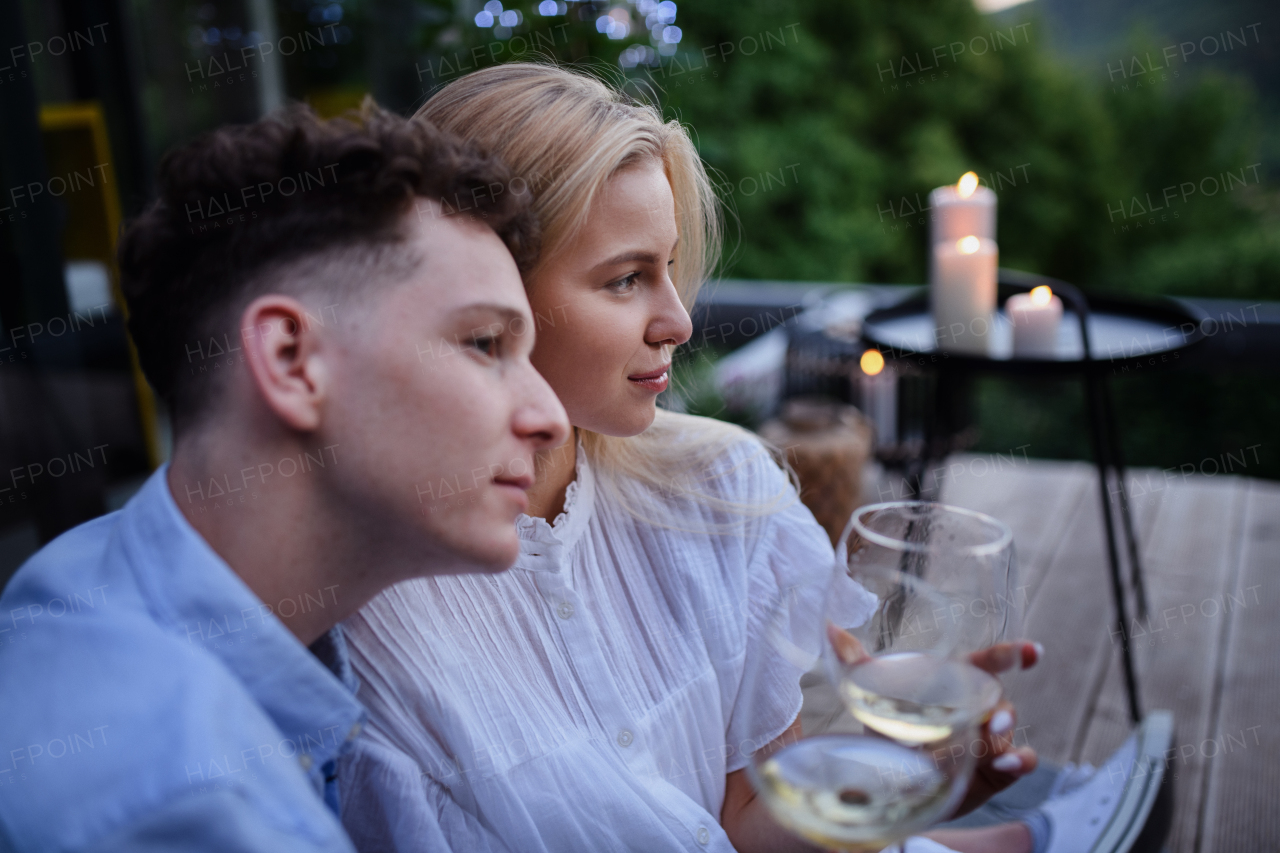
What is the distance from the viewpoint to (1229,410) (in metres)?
6.60

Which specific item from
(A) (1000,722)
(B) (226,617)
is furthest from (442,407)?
(A) (1000,722)

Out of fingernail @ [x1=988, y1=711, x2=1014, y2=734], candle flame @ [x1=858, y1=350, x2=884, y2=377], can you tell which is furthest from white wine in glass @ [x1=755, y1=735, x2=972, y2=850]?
candle flame @ [x1=858, y1=350, x2=884, y2=377]

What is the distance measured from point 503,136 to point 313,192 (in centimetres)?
37

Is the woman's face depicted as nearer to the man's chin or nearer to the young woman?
the young woman

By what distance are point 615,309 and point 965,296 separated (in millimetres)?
1570

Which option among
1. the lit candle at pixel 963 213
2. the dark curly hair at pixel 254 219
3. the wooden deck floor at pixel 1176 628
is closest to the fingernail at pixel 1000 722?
the dark curly hair at pixel 254 219

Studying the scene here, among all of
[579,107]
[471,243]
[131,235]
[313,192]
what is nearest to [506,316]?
[471,243]

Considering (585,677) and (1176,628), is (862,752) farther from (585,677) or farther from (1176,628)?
(1176,628)

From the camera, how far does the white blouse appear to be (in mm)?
992

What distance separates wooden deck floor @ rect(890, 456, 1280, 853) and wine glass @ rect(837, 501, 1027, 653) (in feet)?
5.21

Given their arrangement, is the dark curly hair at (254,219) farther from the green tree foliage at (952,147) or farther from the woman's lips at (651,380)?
the green tree foliage at (952,147)

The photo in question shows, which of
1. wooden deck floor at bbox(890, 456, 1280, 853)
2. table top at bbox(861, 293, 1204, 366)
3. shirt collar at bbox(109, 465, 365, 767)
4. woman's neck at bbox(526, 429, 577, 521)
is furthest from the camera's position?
table top at bbox(861, 293, 1204, 366)

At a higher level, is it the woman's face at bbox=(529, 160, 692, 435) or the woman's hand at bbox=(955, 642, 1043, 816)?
the woman's face at bbox=(529, 160, 692, 435)

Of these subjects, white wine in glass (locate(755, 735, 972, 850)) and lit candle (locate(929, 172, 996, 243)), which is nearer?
white wine in glass (locate(755, 735, 972, 850))
